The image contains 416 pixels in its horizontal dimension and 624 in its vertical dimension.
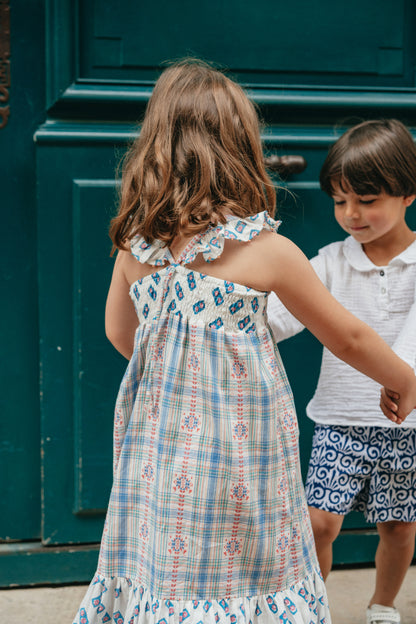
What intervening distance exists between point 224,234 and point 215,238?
0.02m

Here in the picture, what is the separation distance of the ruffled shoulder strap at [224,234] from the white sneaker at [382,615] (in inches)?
49.1

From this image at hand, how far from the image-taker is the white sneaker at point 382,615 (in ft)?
6.75

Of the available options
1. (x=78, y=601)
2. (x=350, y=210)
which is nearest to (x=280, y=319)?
(x=350, y=210)

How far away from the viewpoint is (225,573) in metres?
1.46

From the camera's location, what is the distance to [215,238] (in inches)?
57.1

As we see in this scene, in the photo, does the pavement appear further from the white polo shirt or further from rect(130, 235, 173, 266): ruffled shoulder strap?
rect(130, 235, 173, 266): ruffled shoulder strap

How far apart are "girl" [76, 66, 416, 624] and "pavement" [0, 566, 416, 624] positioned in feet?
2.33

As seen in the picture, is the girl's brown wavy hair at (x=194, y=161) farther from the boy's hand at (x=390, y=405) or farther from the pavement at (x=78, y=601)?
the pavement at (x=78, y=601)

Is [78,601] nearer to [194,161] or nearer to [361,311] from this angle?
[361,311]

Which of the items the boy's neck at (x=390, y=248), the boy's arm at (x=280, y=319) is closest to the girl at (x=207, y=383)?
the boy's arm at (x=280, y=319)

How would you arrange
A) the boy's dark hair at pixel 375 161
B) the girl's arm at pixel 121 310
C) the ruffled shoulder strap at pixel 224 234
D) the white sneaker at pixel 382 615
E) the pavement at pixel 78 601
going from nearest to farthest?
the ruffled shoulder strap at pixel 224 234 → the girl's arm at pixel 121 310 → the boy's dark hair at pixel 375 161 → the white sneaker at pixel 382 615 → the pavement at pixel 78 601

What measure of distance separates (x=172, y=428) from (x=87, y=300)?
0.89 metres

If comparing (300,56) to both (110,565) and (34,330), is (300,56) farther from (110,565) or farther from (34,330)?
(110,565)

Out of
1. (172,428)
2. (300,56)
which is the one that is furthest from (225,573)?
(300,56)
